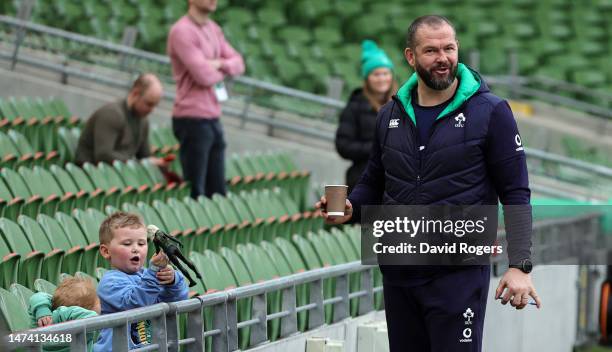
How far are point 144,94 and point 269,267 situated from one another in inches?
85.1

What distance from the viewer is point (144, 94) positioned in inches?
350

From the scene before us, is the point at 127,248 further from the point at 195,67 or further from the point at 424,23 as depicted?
the point at 195,67

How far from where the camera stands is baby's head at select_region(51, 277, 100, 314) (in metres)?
5.14

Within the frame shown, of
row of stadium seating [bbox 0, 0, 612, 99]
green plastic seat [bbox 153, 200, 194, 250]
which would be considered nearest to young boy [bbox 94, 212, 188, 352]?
green plastic seat [bbox 153, 200, 194, 250]

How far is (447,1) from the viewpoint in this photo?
1741 centimetres

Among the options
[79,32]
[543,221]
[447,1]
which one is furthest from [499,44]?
[543,221]

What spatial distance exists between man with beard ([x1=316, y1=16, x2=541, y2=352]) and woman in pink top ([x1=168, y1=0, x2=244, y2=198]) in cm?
411

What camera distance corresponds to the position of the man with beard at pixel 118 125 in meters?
8.84

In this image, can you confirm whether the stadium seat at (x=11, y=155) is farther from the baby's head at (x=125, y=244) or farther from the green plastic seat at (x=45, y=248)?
the baby's head at (x=125, y=244)

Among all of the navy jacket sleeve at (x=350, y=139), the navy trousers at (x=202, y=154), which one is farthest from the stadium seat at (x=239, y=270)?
the navy trousers at (x=202, y=154)

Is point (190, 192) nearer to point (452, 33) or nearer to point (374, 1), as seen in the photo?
point (452, 33)

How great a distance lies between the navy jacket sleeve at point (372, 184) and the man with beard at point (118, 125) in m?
4.01

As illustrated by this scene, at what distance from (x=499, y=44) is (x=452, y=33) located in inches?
480

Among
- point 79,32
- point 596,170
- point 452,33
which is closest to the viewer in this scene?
point 452,33
